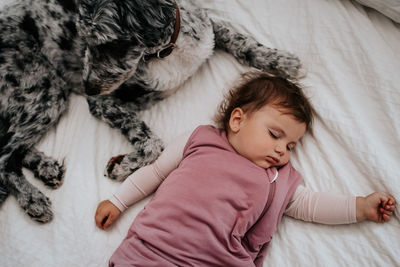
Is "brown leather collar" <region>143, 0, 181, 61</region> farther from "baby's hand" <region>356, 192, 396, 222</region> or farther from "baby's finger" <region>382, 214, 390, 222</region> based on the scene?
"baby's finger" <region>382, 214, 390, 222</region>

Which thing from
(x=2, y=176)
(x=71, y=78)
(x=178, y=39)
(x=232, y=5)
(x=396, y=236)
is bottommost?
(x=2, y=176)

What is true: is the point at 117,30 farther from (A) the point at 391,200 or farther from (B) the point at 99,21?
(A) the point at 391,200

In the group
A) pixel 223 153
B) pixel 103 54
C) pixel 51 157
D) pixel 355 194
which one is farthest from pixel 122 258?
pixel 355 194

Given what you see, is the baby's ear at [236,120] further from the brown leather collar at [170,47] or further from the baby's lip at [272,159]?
the brown leather collar at [170,47]

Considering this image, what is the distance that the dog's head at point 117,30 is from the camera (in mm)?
1482

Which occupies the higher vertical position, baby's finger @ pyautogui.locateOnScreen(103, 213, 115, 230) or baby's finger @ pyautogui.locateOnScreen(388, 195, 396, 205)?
baby's finger @ pyautogui.locateOnScreen(388, 195, 396, 205)

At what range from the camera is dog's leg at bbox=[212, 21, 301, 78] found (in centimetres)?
185

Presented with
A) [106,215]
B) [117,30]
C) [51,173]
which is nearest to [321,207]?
[106,215]

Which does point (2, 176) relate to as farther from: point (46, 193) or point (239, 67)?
point (239, 67)

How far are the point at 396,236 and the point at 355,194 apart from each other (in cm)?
24

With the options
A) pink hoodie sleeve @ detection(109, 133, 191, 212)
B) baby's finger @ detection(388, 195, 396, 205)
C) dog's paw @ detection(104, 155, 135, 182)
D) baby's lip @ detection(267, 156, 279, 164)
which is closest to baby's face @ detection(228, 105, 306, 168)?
baby's lip @ detection(267, 156, 279, 164)

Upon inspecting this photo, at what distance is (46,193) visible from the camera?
180 centimetres

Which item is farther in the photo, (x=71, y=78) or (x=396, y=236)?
(x=71, y=78)

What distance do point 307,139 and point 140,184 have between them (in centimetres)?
90
